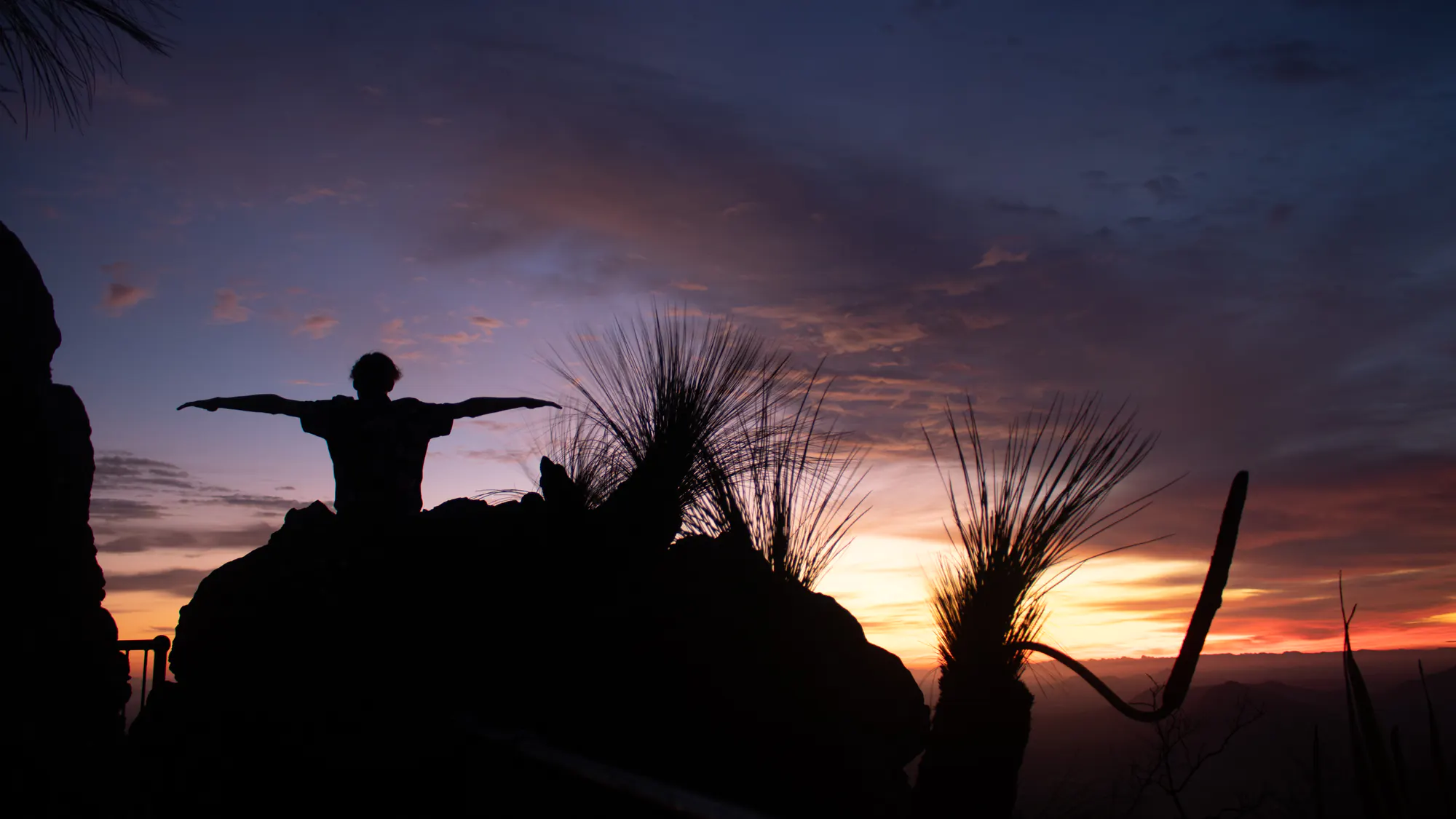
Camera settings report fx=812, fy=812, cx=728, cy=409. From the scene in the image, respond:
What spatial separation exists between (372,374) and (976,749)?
372 centimetres

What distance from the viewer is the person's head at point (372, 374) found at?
4.54m

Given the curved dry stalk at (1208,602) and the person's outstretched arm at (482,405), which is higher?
the person's outstretched arm at (482,405)

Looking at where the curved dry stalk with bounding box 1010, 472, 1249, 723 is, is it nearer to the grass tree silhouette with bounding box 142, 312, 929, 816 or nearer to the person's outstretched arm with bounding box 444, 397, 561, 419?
the grass tree silhouette with bounding box 142, 312, 929, 816

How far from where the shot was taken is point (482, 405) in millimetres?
4766

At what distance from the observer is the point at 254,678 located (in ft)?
10.4

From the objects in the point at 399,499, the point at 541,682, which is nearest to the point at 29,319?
the point at 399,499

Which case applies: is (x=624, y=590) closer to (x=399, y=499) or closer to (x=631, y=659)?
(x=631, y=659)

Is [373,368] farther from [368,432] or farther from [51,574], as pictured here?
[51,574]

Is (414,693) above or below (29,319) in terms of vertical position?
below

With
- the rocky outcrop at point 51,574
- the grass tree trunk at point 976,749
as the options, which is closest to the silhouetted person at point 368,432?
the rocky outcrop at point 51,574

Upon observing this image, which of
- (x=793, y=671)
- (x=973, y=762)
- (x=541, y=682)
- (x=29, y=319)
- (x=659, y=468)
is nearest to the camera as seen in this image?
(x=973, y=762)

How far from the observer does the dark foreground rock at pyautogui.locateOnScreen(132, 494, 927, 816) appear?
2.87m

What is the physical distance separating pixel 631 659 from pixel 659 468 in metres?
1.40

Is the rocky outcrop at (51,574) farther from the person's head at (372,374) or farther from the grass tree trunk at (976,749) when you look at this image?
the grass tree trunk at (976,749)
